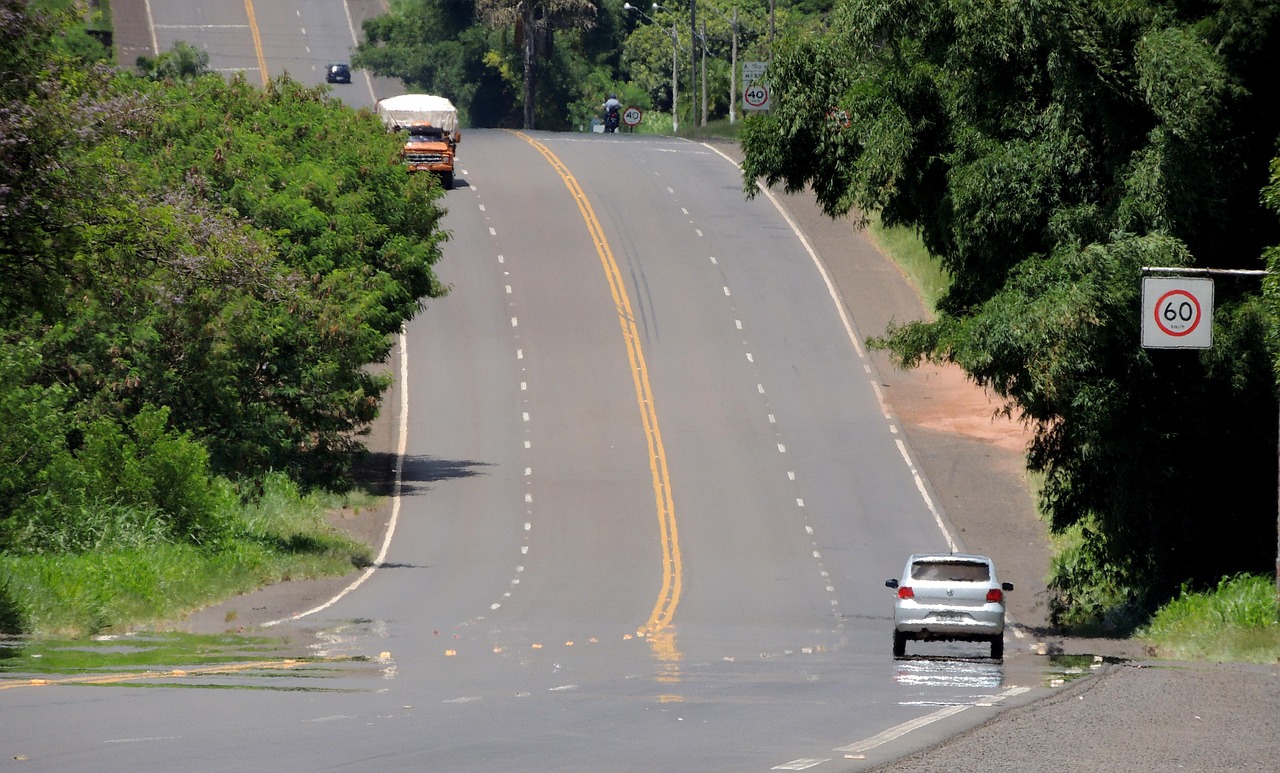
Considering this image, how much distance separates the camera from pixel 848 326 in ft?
201

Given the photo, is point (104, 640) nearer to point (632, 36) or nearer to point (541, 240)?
point (541, 240)

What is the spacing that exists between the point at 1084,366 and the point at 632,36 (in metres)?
108

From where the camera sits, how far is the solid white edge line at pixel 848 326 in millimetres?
43938

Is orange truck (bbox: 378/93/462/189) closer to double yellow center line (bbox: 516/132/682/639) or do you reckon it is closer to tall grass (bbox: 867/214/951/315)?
double yellow center line (bbox: 516/132/682/639)

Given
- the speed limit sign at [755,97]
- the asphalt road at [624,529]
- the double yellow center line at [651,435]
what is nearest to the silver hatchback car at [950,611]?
the asphalt road at [624,529]

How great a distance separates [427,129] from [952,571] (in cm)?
5259

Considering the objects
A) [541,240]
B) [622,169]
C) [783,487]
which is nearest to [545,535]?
[783,487]

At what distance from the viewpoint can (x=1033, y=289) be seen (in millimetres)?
28484

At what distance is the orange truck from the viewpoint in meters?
73.3

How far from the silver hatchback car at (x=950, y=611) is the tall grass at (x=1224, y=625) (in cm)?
255

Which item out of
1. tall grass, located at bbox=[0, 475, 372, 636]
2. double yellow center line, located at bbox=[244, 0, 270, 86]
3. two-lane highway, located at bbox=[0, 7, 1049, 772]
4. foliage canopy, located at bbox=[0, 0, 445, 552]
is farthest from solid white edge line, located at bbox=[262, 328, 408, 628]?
double yellow center line, located at bbox=[244, 0, 270, 86]

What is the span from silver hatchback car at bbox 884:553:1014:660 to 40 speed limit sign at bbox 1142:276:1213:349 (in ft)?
14.8

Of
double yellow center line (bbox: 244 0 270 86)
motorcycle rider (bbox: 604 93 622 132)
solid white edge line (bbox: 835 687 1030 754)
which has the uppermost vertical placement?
double yellow center line (bbox: 244 0 270 86)

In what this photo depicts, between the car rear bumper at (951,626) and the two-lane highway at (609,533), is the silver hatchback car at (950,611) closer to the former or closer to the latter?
the car rear bumper at (951,626)
